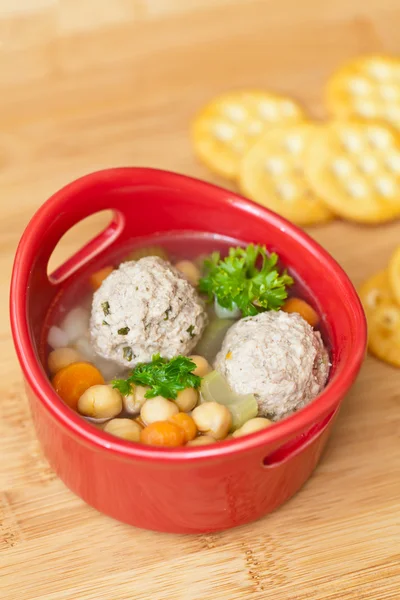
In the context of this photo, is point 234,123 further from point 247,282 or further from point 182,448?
point 182,448

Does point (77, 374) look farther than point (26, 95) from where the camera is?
No

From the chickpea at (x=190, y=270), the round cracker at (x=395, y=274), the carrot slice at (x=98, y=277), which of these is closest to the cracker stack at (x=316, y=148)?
the round cracker at (x=395, y=274)

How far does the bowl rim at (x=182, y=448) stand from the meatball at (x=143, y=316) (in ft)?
0.52

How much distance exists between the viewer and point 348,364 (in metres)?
1.25

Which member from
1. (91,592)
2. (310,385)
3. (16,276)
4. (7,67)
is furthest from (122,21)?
(91,592)

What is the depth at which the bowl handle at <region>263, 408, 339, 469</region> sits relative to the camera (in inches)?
50.8

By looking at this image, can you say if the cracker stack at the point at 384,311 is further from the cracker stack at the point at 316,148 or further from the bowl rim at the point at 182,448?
the bowl rim at the point at 182,448

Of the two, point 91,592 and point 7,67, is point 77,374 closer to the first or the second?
point 91,592

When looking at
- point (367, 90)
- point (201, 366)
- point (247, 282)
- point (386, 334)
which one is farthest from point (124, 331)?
point (367, 90)

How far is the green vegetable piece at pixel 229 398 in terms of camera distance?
1.34 m

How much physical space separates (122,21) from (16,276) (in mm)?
1255

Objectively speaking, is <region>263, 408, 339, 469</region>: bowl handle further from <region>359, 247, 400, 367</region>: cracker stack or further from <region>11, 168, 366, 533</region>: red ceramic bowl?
<region>359, 247, 400, 367</region>: cracker stack

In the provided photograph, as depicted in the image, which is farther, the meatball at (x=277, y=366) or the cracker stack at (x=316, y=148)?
the cracker stack at (x=316, y=148)

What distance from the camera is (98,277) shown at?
62.2 inches
